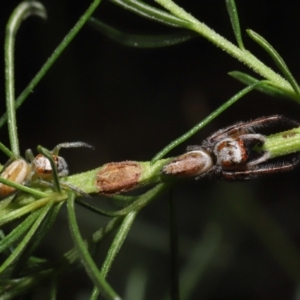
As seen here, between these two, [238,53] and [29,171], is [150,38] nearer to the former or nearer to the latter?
[238,53]

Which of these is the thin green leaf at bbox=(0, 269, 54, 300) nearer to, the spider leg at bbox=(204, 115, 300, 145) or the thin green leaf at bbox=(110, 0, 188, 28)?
the spider leg at bbox=(204, 115, 300, 145)

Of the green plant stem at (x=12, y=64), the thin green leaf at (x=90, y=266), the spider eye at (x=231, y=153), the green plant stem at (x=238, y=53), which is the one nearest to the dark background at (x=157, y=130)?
the green plant stem at (x=12, y=64)

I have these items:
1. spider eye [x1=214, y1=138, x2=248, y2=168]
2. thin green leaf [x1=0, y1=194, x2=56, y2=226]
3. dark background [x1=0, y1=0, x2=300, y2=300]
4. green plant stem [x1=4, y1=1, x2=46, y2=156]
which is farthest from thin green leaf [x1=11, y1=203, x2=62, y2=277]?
dark background [x1=0, y1=0, x2=300, y2=300]

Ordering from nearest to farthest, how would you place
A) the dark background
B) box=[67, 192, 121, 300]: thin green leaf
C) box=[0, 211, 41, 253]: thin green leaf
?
box=[67, 192, 121, 300]: thin green leaf
box=[0, 211, 41, 253]: thin green leaf
the dark background

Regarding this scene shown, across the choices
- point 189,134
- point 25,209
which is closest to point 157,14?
point 189,134

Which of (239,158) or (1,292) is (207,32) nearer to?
(239,158)

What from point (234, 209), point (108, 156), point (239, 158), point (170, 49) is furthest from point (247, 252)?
point (239, 158)
